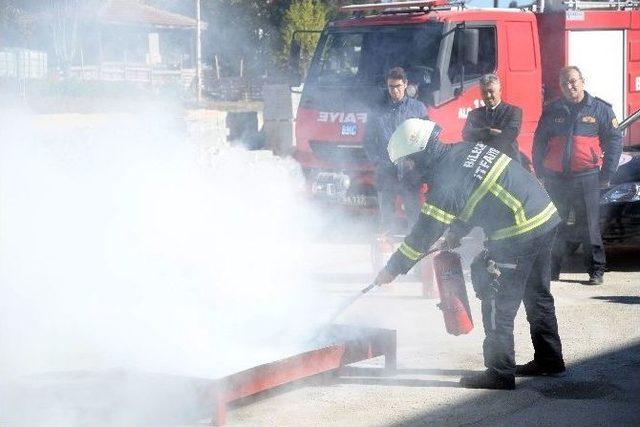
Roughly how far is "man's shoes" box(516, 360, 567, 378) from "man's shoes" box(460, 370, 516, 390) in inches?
10.4

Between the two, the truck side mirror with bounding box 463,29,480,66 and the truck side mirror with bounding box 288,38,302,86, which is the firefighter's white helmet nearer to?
the truck side mirror with bounding box 463,29,480,66

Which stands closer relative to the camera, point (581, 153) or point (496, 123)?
point (496, 123)

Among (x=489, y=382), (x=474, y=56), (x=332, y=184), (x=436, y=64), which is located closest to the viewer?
(x=489, y=382)

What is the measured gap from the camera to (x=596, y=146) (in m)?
9.41

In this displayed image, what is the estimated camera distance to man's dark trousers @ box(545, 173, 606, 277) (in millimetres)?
9414

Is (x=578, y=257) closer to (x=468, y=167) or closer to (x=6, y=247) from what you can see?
(x=468, y=167)

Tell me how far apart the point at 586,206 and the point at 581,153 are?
0.45 meters

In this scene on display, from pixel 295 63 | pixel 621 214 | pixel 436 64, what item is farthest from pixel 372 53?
pixel 621 214

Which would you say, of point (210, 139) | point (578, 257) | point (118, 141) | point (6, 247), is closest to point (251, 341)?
point (6, 247)

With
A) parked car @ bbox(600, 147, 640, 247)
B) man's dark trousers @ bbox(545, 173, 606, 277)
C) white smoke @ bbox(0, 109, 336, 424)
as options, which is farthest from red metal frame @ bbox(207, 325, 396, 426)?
parked car @ bbox(600, 147, 640, 247)

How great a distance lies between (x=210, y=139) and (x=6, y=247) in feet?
27.5

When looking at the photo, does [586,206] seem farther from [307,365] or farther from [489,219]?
[307,365]

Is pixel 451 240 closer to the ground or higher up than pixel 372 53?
closer to the ground

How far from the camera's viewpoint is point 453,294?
6422 millimetres
